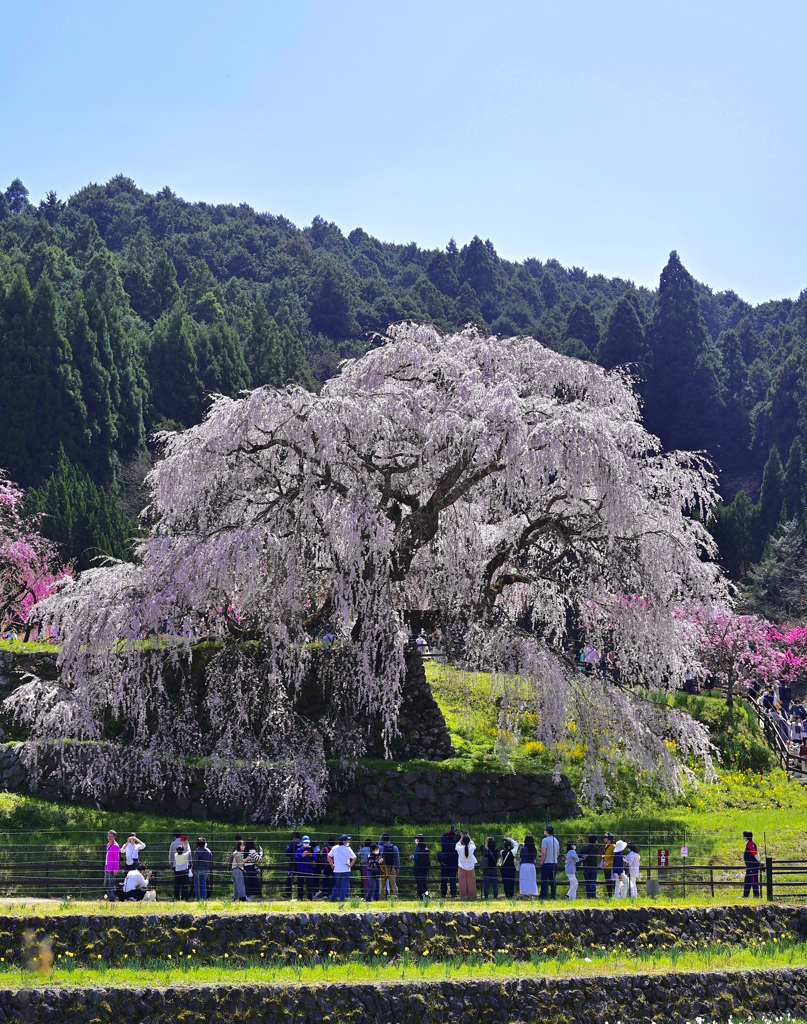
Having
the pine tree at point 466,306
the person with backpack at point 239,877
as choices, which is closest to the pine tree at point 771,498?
the pine tree at point 466,306

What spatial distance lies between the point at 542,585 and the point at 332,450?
5.69 meters

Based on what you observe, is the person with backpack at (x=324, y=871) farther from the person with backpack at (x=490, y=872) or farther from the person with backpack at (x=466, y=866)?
the person with backpack at (x=490, y=872)

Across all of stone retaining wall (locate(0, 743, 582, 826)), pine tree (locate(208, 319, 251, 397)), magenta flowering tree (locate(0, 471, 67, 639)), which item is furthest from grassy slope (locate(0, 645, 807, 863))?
pine tree (locate(208, 319, 251, 397))

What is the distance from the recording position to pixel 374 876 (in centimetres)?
1603

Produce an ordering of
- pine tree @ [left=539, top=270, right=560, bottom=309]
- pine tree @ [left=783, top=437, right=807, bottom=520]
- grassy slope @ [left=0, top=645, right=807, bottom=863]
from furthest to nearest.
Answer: pine tree @ [left=539, top=270, right=560, bottom=309]
pine tree @ [left=783, top=437, right=807, bottom=520]
grassy slope @ [left=0, top=645, right=807, bottom=863]

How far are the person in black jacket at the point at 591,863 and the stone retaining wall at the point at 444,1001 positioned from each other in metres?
2.09

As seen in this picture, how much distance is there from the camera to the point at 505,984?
45.9 ft

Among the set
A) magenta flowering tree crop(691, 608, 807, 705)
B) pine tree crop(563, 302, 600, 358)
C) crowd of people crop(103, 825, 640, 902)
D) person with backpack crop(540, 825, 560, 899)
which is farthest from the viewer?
pine tree crop(563, 302, 600, 358)

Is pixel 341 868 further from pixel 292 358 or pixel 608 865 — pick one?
pixel 292 358

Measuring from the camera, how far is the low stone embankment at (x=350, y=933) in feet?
43.5

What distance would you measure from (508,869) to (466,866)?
1.01 meters

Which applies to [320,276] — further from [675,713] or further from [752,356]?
[675,713]

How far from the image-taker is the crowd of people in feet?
50.6

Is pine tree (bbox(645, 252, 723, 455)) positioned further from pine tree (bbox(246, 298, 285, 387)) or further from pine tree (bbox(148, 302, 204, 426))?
pine tree (bbox(148, 302, 204, 426))
